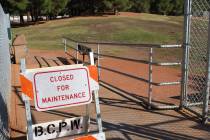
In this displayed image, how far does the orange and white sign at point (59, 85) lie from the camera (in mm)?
4664

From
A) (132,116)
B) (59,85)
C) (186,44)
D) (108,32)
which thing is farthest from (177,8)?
(59,85)

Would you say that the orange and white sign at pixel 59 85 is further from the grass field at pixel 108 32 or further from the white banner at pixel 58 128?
the grass field at pixel 108 32

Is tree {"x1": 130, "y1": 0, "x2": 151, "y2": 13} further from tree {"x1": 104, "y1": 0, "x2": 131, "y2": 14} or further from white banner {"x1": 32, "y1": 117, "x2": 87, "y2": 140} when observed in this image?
white banner {"x1": 32, "y1": 117, "x2": 87, "y2": 140}

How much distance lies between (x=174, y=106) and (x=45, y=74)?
406cm

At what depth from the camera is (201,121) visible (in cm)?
722

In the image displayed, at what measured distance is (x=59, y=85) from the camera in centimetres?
480

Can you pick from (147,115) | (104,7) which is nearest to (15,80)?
(147,115)

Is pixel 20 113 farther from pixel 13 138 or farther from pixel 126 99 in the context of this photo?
pixel 126 99

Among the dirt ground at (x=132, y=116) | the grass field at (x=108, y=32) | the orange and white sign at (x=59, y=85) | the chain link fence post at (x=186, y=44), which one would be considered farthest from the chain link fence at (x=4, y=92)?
the grass field at (x=108, y=32)

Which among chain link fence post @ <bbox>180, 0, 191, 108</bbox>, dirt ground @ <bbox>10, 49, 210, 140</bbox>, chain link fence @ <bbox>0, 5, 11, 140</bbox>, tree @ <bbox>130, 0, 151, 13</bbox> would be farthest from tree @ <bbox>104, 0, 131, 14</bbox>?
chain link fence post @ <bbox>180, 0, 191, 108</bbox>

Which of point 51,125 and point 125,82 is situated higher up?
point 51,125

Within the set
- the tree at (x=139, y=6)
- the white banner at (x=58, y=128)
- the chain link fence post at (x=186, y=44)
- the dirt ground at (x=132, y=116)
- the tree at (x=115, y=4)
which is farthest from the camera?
the tree at (x=139, y=6)

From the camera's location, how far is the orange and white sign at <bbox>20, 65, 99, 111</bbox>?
4.66 m

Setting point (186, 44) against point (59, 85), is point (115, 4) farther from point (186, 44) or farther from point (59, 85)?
point (59, 85)
